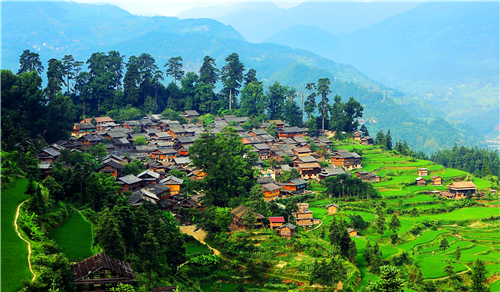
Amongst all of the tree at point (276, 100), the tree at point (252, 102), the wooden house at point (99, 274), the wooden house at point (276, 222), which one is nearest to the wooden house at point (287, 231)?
the wooden house at point (276, 222)

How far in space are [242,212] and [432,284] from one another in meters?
13.2

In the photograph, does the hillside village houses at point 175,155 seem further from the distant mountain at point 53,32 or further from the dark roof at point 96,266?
the distant mountain at point 53,32

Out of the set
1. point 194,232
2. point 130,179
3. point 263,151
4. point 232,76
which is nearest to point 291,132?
point 263,151

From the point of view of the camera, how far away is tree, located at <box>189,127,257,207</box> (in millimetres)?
38312

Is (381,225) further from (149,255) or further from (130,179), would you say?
(149,255)

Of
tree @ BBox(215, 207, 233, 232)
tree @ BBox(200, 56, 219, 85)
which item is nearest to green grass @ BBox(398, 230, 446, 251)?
tree @ BBox(215, 207, 233, 232)

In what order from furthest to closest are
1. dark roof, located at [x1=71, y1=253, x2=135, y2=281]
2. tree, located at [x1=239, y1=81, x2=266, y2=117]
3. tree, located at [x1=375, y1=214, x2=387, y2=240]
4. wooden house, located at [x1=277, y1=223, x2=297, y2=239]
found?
tree, located at [x1=239, y1=81, x2=266, y2=117], tree, located at [x1=375, y1=214, x2=387, y2=240], wooden house, located at [x1=277, y1=223, x2=297, y2=239], dark roof, located at [x1=71, y1=253, x2=135, y2=281]

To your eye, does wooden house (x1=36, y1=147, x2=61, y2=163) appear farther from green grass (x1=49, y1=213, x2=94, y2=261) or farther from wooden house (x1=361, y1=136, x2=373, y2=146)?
wooden house (x1=361, y1=136, x2=373, y2=146)

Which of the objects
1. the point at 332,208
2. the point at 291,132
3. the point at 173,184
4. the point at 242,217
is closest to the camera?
the point at 242,217

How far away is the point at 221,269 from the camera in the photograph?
97.1ft

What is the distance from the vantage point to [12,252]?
733 inches

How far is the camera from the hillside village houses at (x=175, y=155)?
38.1 metres

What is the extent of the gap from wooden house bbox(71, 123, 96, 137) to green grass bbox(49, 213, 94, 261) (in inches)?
1033

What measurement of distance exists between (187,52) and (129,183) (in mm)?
146894
